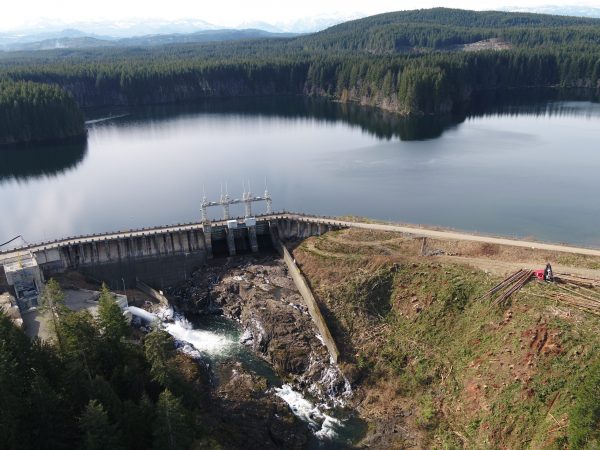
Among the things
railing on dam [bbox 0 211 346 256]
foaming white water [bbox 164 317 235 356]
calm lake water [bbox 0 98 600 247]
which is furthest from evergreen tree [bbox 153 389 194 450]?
calm lake water [bbox 0 98 600 247]

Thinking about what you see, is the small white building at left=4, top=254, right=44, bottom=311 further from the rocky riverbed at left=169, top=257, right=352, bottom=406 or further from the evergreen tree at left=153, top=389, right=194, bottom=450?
the evergreen tree at left=153, top=389, right=194, bottom=450

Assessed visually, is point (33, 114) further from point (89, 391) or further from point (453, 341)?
point (453, 341)

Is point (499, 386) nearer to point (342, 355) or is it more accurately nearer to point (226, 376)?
point (342, 355)

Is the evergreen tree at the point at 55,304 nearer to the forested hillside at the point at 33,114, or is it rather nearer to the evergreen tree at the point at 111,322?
the evergreen tree at the point at 111,322

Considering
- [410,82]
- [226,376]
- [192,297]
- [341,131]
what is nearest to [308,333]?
[226,376]

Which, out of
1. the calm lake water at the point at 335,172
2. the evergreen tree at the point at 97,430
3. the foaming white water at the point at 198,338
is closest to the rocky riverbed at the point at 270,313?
the foaming white water at the point at 198,338
